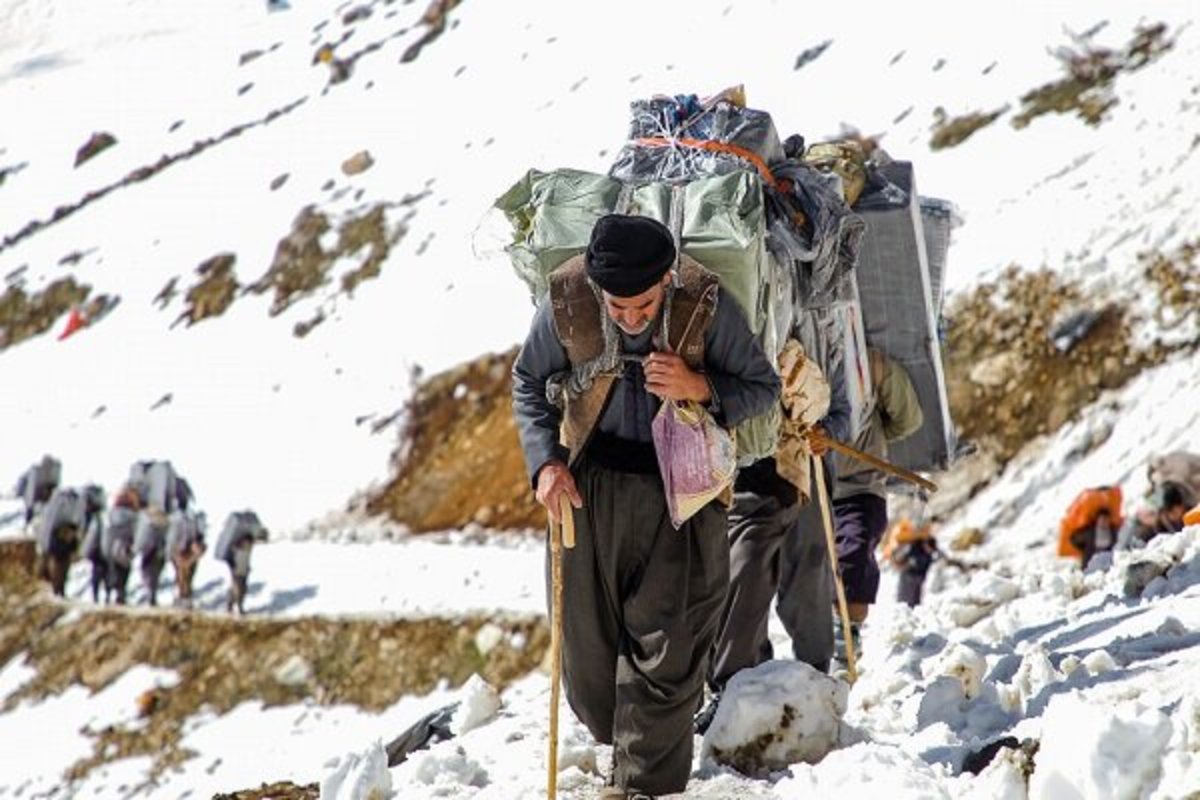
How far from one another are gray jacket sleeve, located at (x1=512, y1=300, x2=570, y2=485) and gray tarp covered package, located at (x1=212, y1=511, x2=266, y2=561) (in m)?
14.8

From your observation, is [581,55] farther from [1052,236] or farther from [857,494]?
[857,494]

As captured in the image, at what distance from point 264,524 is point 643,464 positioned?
728 inches

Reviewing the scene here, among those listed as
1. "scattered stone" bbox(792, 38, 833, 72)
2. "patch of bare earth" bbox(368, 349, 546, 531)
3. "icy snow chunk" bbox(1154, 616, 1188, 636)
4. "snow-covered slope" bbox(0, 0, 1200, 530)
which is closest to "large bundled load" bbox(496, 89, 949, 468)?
"icy snow chunk" bbox(1154, 616, 1188, 636)

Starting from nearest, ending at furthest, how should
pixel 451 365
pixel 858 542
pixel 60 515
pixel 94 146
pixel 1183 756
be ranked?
pixel 1183 756
pixel 858 542
pixel 60 515
pixel 451 365
pixel 94 146

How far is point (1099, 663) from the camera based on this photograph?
4.55 meters

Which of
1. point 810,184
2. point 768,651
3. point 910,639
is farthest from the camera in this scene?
point 910,639

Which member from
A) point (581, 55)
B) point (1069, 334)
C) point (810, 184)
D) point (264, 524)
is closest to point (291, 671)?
point (264, 524)

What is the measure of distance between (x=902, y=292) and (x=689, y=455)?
8.08 feet

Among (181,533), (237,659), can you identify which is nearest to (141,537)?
(181,533)

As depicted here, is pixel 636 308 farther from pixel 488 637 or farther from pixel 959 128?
pixel 959 128

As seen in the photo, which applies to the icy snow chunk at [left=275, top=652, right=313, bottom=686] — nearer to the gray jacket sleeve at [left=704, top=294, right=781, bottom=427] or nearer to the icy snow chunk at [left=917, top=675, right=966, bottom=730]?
the icy snow chunk at [left=917, top=675, right=966, bottom=730]

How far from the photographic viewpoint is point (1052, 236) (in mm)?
15211

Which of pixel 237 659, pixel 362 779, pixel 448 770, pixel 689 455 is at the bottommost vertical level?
pixel 237 659

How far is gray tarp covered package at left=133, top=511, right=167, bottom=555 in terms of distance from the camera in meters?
19.5
